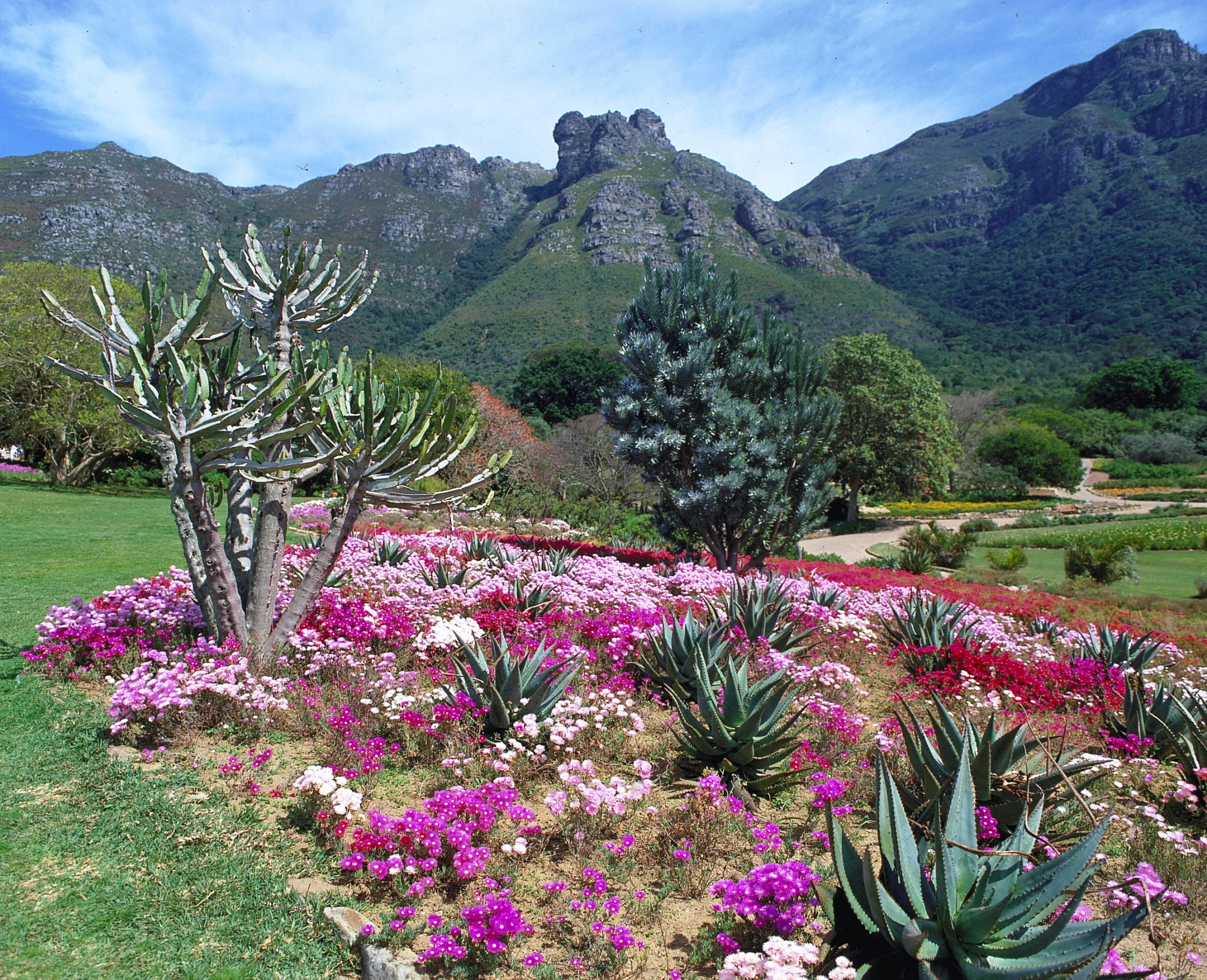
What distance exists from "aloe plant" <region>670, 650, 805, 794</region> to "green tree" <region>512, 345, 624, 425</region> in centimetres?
4949

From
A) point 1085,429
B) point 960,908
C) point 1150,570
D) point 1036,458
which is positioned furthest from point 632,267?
point 960,908

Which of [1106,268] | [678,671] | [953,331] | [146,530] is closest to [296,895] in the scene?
[678,671]

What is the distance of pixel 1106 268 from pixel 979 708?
367 feet

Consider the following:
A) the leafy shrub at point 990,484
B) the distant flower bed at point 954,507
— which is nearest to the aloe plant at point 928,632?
the distant flower bed at point 954,507

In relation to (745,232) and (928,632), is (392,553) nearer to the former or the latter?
(928,632)

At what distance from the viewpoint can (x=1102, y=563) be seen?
598 inches

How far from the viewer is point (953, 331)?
90250mm

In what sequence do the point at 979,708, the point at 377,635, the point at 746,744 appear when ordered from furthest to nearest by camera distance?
the point at 377,635 → the point at 979,708 → the point at 746,744

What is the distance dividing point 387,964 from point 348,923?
360 mm

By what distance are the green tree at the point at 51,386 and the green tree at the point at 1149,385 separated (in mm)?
79534

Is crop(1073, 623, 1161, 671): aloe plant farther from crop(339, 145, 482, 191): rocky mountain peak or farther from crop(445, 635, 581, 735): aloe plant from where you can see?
crop(339, 145, 482, 191): rocky mountain peak

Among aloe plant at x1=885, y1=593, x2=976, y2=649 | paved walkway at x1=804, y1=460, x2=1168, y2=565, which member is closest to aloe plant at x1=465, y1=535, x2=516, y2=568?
aloe plant at x1=885, y1=593, x2=976, y2=649

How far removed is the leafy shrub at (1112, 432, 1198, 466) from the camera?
49.8m

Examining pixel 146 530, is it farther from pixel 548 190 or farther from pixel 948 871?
pixel 548 190
